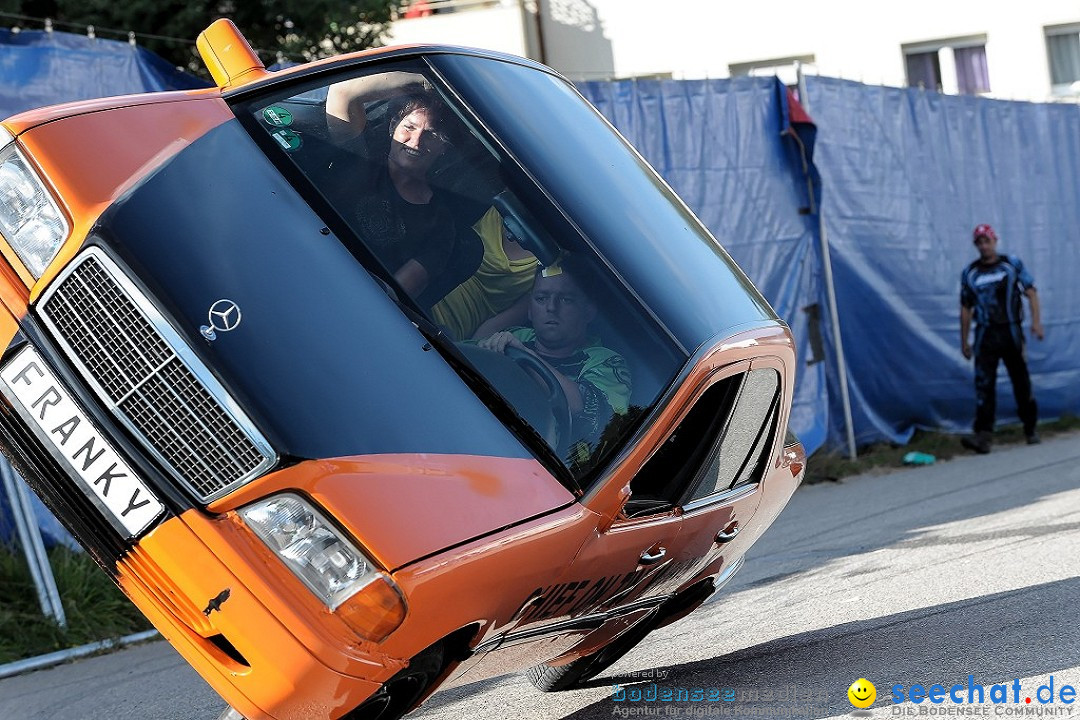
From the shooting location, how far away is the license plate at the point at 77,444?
9.76 ft

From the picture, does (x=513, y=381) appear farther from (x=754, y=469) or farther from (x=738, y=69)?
(x=738, y=69)

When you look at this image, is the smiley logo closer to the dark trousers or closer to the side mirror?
the side mirror

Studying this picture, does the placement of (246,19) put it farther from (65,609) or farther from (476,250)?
(476,250)

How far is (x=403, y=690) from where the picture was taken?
3.08m

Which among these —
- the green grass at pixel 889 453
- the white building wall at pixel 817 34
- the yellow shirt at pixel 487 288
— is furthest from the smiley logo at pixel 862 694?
the white building wall at pixel 817 34

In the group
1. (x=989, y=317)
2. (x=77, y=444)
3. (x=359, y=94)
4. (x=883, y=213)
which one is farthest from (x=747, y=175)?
(x=77, y=444)

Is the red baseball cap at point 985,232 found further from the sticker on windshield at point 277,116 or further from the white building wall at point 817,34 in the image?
the sticker on windshield at point 277,116

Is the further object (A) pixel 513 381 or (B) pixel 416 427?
(A) pixel 513 381

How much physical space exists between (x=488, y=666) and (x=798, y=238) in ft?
24.1

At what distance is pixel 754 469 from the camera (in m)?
3.95

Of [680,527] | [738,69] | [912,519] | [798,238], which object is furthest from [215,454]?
[738,69]

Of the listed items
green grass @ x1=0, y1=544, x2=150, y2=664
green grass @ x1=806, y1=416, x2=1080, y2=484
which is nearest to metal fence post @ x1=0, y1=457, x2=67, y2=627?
green grass @ x1=0, y1=544, x2=150, y2=664

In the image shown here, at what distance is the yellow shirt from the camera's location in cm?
334

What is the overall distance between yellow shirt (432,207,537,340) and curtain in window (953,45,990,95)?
1869 centimetres
